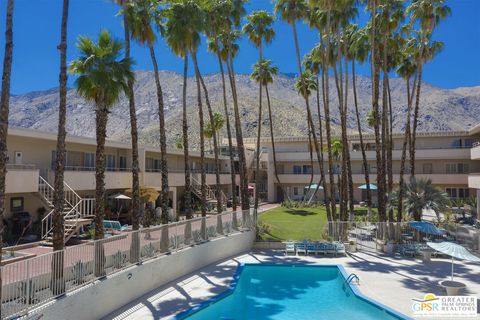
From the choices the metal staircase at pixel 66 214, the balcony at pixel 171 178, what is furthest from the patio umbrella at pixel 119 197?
the metal staircase at pixel 66 214

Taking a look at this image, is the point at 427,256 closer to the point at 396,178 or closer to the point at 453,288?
the point at 453,288

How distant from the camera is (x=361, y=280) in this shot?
18.5 m

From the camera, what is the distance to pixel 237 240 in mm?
24734

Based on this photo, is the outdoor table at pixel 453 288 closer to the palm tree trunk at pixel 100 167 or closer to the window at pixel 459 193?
the palm tree trunk at pixel 100 167

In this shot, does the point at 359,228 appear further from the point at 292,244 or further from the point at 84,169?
the point at 84,169

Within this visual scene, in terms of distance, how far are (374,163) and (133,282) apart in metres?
44.0

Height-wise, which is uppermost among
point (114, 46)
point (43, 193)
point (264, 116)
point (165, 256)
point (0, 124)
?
point (264, 116)

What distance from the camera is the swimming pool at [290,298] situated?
573 inches

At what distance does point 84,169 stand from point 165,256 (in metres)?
15.6

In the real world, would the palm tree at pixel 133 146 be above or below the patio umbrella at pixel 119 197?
above

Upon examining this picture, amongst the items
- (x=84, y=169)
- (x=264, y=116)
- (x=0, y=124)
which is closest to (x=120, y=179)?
Result: (x=84, y=169)

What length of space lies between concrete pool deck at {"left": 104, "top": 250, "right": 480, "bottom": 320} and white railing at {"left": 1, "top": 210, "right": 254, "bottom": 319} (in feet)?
5.31

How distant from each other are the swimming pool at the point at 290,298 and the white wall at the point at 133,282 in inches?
91.3

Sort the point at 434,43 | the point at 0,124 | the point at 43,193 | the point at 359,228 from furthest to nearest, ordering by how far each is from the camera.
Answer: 1. the point at 434,43
2. the point at 359,228
3. the point at 43,193
4. the point at 0,124
